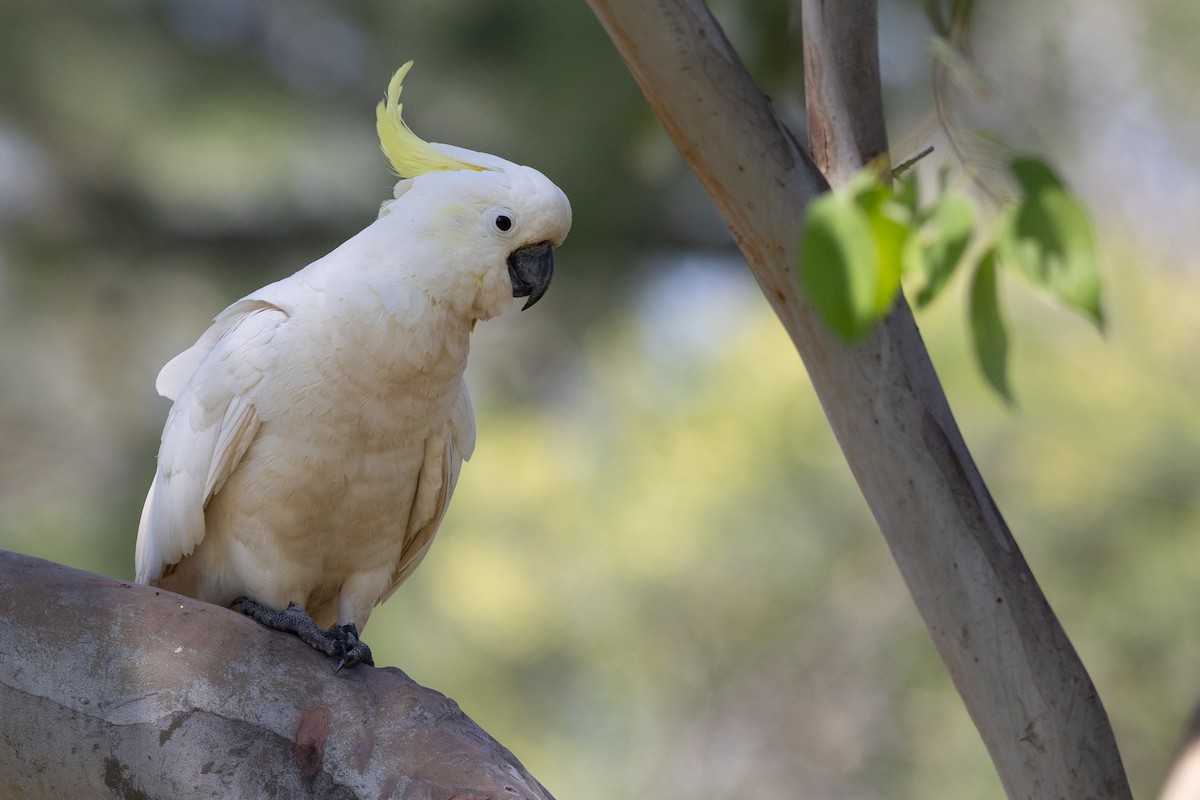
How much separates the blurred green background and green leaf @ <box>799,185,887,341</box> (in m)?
2.89

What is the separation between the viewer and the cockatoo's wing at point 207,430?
1.70 metres

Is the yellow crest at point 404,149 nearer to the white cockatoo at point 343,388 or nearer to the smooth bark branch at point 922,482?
the white cockatoo at point 343,388

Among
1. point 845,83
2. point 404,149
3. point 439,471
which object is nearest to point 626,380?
point 439,471

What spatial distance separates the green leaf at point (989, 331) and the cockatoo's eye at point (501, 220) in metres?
1.00

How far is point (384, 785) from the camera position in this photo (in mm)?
1264

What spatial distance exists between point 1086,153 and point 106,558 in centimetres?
373

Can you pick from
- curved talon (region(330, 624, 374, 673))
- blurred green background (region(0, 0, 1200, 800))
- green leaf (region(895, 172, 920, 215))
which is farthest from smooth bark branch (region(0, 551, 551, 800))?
blurred green background (region(0, 0, 1200, 800))

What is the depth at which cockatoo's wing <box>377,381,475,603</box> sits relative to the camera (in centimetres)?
186

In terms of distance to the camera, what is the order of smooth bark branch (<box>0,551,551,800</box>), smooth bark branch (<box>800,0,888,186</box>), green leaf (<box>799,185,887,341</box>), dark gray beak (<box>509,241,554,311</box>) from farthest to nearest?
dark gray beak (<box>509,241,554,311</box>) → smooth bark branch (<box>800,0,888,186</box>) → smooth bark branch (<box>0,551,551,800</box>) → green leaf (<box>799,185,887,341</box>)

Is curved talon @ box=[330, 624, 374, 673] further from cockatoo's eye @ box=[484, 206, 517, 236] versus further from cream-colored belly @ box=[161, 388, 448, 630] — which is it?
cockatoo's eye @ box=[484, 206, 517, 236]

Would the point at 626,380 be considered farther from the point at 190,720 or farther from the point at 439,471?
the point at 190,720

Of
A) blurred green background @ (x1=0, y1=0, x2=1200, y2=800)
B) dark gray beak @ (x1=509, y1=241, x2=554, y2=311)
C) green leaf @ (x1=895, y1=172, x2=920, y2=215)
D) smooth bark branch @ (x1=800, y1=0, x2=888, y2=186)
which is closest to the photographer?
green leaf @ (x1=895, y1=172, x2=920, y2=215)

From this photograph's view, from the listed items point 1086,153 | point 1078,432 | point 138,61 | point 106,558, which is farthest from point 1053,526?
point 138,61

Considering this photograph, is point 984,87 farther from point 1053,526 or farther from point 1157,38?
point 1157,38
